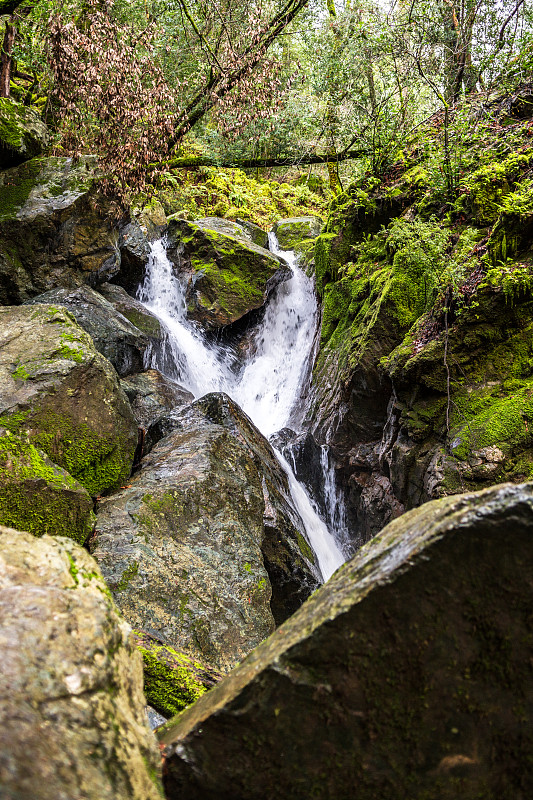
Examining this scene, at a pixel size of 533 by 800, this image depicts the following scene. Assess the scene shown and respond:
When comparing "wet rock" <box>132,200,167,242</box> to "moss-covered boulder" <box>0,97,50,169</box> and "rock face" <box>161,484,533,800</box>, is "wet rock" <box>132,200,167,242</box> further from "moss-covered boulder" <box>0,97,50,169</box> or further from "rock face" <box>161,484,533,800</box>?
"rock face" <box>161,484,533,800</box>

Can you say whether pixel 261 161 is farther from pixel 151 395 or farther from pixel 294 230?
pixel 151 395

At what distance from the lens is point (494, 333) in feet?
19.9

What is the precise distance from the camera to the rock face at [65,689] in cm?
119

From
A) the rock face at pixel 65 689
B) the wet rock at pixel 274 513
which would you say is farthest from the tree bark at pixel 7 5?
the rock face at pixel 65 689

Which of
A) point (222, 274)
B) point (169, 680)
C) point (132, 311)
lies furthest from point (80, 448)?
point (222, 274)

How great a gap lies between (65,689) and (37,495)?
3.41 meters

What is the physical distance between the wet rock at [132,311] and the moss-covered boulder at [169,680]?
28.9 ft

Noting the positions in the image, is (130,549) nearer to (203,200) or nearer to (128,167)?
(128,167)

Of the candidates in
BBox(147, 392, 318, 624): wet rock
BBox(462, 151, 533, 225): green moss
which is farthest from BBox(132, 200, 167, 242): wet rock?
BBox(462, 151, 533, 225): green moss

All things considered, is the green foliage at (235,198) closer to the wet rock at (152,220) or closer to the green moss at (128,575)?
the wet rock at (152,220)

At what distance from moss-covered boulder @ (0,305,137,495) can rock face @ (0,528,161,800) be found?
331 centimetres

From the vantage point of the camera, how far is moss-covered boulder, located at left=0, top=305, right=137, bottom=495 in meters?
5.01

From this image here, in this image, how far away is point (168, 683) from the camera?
→ 3.00 m

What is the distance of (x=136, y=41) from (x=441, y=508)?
362 inches
